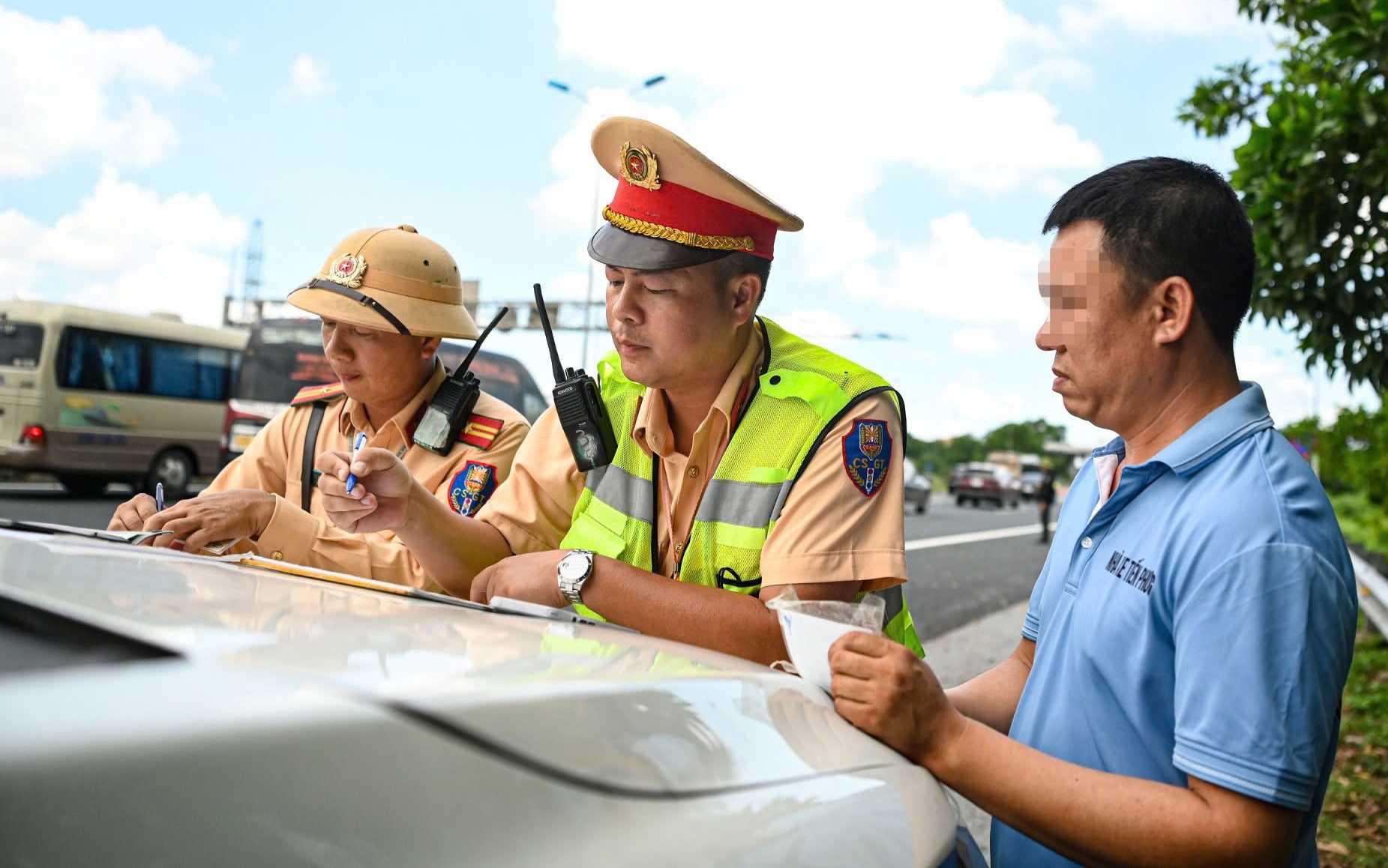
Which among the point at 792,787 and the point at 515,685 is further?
the point at 792,787

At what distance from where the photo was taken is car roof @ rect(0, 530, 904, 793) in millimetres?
743

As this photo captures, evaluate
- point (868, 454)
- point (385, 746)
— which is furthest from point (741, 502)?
point (385, 746)

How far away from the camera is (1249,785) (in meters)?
1.20

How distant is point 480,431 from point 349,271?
52 centimetres

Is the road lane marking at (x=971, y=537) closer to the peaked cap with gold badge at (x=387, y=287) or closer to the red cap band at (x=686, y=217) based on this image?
the peaked cap with gold badge at (x=387, y=287)

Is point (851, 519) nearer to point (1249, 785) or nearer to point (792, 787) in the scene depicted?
point (1249, 785)

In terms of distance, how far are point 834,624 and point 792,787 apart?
45 centimetres

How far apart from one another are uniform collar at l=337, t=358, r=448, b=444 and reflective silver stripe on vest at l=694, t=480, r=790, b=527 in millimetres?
1114

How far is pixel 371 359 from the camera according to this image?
2.82 m

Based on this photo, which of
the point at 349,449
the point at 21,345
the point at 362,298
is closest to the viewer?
the point at 362,298

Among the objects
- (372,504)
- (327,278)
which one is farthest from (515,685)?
(327,278)

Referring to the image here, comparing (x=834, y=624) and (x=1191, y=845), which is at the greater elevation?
(x=834, y=624)

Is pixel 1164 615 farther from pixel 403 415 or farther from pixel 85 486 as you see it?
pixel 85 486

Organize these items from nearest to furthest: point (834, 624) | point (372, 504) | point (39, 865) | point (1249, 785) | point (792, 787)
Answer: point (39, 865) < point (792, 787) < point (1249, 785) < point (834, 624) < point (372, 504)
